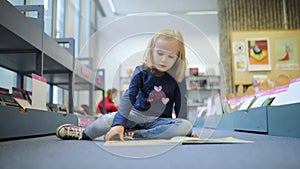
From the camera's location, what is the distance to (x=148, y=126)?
1.29 meters

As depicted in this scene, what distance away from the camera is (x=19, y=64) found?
2.02m

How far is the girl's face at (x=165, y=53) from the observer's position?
→ 3.17 feet

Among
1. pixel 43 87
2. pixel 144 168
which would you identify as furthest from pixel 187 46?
pixel 43 87

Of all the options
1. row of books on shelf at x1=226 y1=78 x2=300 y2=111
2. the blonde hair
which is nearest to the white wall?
the blonde hair

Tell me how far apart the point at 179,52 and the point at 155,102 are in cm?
23

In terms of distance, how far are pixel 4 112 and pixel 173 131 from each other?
621 mm

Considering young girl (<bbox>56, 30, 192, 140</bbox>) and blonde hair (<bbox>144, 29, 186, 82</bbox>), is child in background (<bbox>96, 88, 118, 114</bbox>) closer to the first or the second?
young girl (<bbox>56, 30, 192, 140</bbox>)

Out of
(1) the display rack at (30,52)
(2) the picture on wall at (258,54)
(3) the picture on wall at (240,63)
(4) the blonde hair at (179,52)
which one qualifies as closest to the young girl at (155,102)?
(4) the blonde hair at (179,52)

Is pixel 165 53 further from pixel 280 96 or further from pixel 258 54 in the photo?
pixel 258 54

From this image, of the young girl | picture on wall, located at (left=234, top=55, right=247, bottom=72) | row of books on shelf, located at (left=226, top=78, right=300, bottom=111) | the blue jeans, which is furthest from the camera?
picture on wall, located at (left=234, top=55, right=247, bottom=72)

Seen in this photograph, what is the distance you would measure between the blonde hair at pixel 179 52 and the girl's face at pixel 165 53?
0.01 m

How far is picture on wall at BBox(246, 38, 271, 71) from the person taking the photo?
4367 mm

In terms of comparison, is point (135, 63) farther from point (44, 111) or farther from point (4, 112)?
point (44, 111)

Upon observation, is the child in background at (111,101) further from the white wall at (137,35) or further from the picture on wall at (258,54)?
the picture on wall at (258,54)
